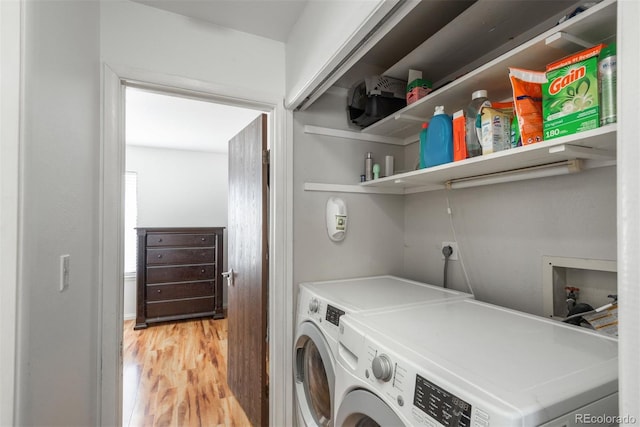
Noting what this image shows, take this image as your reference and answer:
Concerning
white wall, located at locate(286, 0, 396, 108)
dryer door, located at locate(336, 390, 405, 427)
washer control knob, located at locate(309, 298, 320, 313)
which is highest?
white wall, located at locate(286, 0, 396, 108)

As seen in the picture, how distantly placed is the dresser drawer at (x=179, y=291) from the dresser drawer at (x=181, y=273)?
7cm

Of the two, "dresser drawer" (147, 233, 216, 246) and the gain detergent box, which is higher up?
the gain detergent box

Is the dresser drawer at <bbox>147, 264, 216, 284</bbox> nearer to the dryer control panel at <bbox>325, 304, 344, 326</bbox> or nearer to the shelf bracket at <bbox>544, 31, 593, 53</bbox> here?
the dryer control panel at <bbox>325, 304, 344, 326</bbox>

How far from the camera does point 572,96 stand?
31.2 inches

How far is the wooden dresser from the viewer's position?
12.1 ft

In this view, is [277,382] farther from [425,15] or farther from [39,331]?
[425,15]

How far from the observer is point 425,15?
130cm

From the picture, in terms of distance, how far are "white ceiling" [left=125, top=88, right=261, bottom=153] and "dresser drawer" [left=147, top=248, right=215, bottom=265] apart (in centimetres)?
144

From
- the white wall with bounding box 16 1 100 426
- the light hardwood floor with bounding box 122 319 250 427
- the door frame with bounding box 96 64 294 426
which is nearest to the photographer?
the white wall with bounding box 16 1 100 426

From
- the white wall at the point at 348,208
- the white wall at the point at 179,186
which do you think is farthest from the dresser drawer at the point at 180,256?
the white wall at the point at 348,208

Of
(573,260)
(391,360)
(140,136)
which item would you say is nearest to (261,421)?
(391,360)

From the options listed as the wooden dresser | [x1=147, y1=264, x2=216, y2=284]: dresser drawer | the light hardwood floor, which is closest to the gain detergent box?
the light hardwood floor

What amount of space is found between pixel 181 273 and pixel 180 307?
0.44 meters

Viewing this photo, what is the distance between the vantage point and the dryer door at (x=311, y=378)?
132cm
